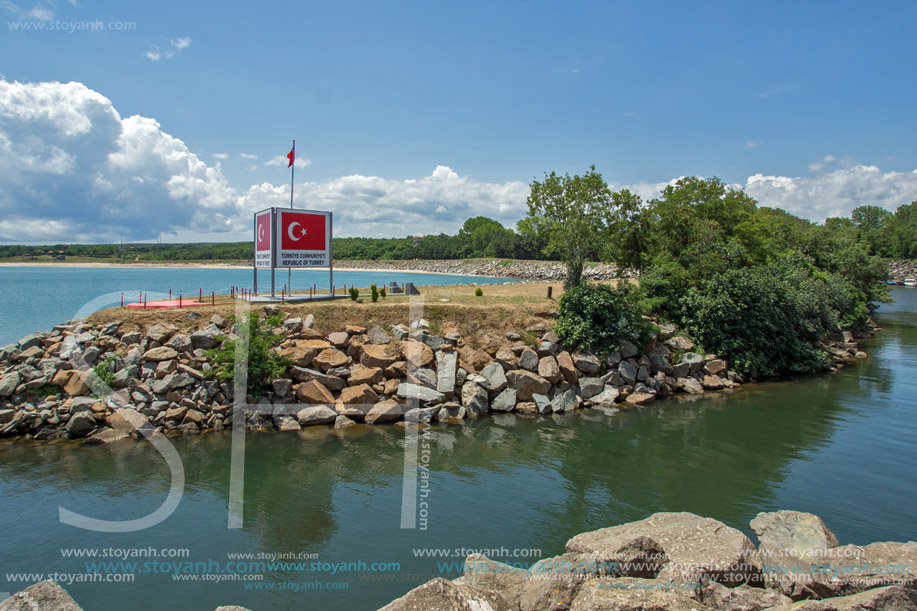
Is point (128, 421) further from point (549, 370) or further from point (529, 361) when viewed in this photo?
point (549, 370)

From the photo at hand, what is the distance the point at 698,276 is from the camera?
30938mm

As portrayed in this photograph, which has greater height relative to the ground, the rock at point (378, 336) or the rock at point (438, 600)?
the rock at point (378, 336)

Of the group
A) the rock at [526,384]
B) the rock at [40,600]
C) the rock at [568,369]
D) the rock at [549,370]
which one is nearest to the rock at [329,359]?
the rock at [526,384]

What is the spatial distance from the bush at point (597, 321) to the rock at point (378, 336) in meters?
8.32

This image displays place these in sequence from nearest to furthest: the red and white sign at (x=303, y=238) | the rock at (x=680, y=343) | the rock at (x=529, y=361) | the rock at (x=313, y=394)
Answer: the rock at (x=313, y=394), the rock at (x=529, y=361), the rock at (x=680, y=343), the red and white sign at (x=303, y=238)

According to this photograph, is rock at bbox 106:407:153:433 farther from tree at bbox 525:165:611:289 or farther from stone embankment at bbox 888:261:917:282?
stone embankment at bbox 888:261:917:282

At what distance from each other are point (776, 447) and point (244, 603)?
17350 millimetres

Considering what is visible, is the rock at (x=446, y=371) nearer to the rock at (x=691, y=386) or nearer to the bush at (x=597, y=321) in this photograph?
the bush at (x=597, y=321)

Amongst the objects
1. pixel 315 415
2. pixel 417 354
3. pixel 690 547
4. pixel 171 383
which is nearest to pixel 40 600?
pixel 690 547

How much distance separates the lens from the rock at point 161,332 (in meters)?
22.1

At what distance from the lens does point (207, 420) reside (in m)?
19.6

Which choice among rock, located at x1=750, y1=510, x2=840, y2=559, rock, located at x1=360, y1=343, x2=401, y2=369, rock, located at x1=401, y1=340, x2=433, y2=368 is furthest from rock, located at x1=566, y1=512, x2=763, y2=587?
rock, located at x1=360, y1=343, x2=401, y2=369

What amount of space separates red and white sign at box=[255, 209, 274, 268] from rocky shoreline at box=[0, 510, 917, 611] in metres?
23.7

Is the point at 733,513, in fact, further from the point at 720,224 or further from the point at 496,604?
the point at 720,224
